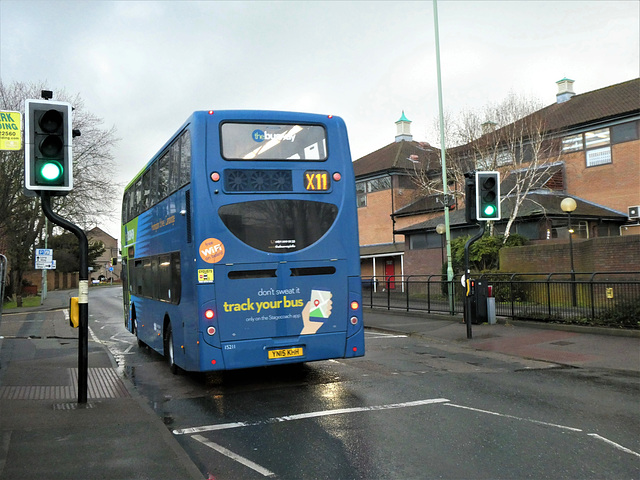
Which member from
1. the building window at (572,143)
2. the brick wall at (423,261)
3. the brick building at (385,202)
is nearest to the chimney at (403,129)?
the brick building at (385,202)

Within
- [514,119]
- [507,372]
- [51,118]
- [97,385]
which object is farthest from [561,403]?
[514,119]

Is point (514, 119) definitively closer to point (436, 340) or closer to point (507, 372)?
point (436, 340)

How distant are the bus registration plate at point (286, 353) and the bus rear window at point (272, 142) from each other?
9.53ft

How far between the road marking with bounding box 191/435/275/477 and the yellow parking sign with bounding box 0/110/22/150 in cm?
792

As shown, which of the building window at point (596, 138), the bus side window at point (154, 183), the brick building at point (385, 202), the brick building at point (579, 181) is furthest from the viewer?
the brick building at point (385, 202)

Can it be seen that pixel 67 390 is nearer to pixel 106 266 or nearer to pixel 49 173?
pixel 49 173

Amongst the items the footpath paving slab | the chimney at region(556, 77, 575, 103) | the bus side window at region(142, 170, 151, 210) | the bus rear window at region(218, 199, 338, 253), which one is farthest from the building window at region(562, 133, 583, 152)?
the bus rear window at region(218, 199, 338, 253)

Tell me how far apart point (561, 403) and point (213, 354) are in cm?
483

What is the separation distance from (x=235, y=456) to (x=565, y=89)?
36176 mm

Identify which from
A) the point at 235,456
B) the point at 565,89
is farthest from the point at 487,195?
the point at 565,89

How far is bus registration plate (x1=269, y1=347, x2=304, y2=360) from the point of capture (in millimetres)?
8891

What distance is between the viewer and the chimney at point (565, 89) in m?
36.2

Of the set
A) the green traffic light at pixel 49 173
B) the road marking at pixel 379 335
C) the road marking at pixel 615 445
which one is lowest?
the road marking at pixel 379 335

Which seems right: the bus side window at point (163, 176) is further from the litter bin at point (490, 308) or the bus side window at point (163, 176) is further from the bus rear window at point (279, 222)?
the litter bin at point (490, 308)
